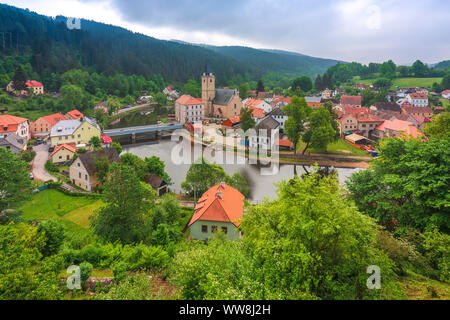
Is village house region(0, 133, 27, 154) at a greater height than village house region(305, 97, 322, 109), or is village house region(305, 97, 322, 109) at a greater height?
village house region(305, 97, 322, 109)

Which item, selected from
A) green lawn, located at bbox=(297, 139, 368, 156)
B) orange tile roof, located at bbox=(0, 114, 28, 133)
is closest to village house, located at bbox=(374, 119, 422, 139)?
green lawn, located at bbox=(297, 139, 368, 156)

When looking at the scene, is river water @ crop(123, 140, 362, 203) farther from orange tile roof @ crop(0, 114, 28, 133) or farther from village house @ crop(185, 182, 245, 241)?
orange tile roof @ crop(0, 114, 28, 133)

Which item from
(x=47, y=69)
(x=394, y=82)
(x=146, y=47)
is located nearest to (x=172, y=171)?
(x=47, y=69)

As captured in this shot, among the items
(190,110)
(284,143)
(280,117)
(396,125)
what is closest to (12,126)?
(190,110)

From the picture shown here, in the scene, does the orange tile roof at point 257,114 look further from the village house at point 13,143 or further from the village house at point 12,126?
the village house at point 12,126

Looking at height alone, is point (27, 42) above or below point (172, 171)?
above

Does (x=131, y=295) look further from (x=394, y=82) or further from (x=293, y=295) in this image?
(x=394, y=82)

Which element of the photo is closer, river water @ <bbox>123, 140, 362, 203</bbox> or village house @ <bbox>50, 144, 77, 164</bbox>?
river water @ <bbox>123, 140, 362, 203</bbox>
